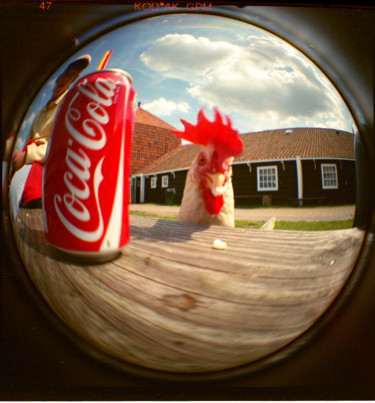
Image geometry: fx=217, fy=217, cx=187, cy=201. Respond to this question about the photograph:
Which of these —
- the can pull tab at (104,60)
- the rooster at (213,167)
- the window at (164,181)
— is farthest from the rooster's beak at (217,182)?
the can pull tab at (104,60)

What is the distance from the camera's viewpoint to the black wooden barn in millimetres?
481

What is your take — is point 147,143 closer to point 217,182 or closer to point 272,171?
point 217,182

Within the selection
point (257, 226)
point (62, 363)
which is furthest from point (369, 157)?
point (62, 363)

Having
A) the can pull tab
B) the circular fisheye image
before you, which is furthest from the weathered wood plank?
the can pull tab

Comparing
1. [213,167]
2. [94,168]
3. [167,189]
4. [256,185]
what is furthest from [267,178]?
[94,168]

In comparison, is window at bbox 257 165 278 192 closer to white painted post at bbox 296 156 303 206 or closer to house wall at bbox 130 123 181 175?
white painted post at bbox 296 156 303 206

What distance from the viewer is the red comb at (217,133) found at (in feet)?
1.52

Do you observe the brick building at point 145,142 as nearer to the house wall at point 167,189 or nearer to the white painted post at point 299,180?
the house wall at point 167,189

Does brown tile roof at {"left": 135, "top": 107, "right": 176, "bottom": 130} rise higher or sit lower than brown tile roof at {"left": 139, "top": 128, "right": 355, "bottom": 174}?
higher

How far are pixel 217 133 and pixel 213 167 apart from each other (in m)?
0.07

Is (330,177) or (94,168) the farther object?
(330,177)

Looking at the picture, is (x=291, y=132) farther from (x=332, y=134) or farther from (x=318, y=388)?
(x=318, y=388)

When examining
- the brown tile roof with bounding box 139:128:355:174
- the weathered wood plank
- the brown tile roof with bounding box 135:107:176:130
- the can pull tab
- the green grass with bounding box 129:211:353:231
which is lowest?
the weathered wood plank

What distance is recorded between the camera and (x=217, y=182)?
477mm
